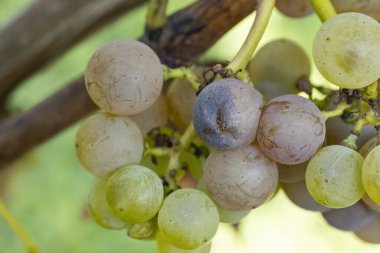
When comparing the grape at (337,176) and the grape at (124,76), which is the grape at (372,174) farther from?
the grape at (124,76)

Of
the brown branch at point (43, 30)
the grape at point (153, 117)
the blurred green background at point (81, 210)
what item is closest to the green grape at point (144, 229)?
the grape at point (153, 117)

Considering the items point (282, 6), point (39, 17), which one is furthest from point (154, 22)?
point (39, 17)

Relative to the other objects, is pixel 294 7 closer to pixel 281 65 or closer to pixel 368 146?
pixel 281 65

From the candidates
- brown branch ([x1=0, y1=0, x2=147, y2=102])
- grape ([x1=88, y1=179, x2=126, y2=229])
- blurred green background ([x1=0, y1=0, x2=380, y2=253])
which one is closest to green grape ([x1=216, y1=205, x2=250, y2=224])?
grape ([x1=88, y1=179, x2=126, y2=229])

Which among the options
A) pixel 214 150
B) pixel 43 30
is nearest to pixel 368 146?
pixel 214 150

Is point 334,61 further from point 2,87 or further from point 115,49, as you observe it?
point 2,87
